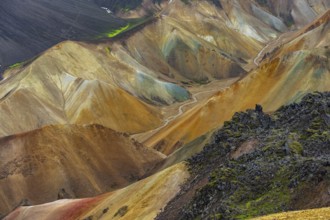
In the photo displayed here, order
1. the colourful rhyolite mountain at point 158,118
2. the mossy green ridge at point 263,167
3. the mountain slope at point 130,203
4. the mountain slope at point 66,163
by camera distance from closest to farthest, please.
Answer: the mossy green ridge at point 263,167 < the colourful rhyolite mountain at point 158,118 < the mountain slope at point 130,203 < the mountain slope at point 66,163

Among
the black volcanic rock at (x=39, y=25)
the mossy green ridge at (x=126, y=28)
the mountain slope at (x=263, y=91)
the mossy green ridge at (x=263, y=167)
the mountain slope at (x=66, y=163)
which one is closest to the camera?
the mossy green ridge at (x=263, y=167)

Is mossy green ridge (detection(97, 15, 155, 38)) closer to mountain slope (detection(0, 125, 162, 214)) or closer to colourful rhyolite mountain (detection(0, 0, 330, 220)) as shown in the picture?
colourful rhyolite mountain (detection(0, 0, 330, 220))

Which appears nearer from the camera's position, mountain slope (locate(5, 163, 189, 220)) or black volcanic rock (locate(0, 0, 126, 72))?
mountain slope (locate(5, 163, 189, 220))

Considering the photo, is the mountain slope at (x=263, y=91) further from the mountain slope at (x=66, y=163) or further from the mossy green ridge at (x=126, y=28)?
the mossy green ridge at (x=126, y=28)

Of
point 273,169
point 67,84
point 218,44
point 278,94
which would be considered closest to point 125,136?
point 278,94

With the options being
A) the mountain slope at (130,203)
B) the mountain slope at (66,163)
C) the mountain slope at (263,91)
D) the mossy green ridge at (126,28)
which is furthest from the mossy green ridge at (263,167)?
the mossy green ridge at (126,28)

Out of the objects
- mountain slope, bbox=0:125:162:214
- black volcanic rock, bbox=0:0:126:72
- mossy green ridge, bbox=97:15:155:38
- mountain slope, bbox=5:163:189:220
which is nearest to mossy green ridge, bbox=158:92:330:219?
mountain slope, bbox=5:163:189:220

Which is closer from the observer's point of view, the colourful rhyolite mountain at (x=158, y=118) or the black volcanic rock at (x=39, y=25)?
the colourful rhyolite mountain at (x=158, y=118)

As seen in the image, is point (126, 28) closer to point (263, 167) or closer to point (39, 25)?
point (39, 25)
